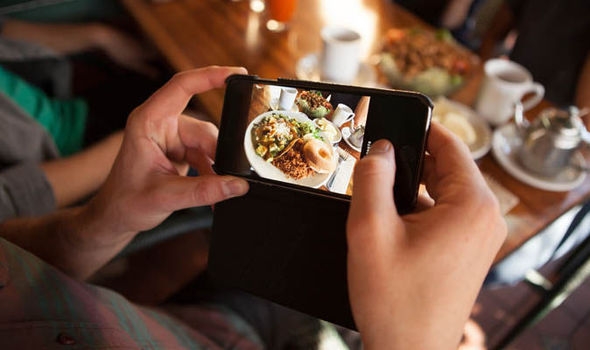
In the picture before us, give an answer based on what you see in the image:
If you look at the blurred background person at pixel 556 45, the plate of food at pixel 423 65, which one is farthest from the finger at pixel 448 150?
the blurred background person at pixel 556 45

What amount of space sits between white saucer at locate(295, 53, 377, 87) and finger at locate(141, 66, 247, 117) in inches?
18.5

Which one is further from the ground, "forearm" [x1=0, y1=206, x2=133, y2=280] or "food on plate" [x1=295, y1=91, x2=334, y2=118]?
"food on plate" [x1=295, y1=91, x2=334, y2=118]

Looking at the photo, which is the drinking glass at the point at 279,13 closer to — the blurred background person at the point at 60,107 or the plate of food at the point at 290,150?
the blurred background person at the point at 60,107

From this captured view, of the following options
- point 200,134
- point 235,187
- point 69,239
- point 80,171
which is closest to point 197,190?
point 235,187

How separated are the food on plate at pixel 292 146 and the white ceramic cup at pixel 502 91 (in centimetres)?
62

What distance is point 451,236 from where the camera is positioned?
1.36 ft

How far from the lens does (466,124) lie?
3.02 ft

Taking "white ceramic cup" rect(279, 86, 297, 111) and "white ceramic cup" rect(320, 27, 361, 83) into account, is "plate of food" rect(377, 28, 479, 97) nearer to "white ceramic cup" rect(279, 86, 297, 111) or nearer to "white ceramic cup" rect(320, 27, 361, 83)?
"white ceramic cup" rect(320, 27, 361, 83)

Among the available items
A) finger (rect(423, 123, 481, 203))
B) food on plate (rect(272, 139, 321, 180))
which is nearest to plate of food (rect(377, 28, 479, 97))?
finger (rect(423, 123, 481, 203))

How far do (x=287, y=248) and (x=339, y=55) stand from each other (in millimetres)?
595

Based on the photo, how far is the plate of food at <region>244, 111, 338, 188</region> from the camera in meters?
0.51

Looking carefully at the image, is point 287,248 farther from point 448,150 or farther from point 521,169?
point 521,169

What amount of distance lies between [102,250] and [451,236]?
21.6 inches

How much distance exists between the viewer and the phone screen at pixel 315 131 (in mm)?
486
